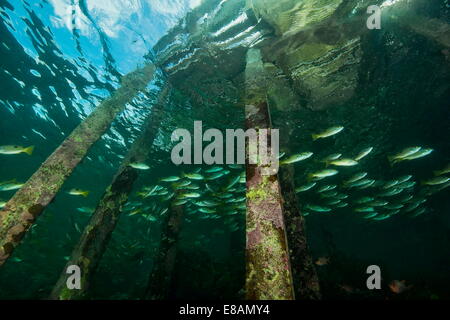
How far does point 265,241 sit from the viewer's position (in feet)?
10.5

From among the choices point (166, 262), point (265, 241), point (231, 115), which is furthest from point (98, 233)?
point (231, 115)

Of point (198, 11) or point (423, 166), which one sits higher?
point (198, 11)

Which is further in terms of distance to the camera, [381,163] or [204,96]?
[381,163]

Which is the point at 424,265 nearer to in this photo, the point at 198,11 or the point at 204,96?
the point at 204,96

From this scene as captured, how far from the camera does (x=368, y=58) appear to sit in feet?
30.2

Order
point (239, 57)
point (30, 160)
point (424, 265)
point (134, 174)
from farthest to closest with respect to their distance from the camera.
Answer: point (424, 265)
point (30, 160)
point (239, 57)
point (134, 174)

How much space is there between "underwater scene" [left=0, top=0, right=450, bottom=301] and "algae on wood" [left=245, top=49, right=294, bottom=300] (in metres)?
0.02

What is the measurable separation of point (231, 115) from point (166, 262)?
7.81 metres

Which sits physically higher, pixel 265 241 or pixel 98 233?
pixel 98 233

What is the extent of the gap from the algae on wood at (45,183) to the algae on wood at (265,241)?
4270 millimetres

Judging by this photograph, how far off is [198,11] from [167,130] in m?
8.21

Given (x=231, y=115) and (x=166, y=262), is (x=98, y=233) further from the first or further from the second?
(x=231, y=115)

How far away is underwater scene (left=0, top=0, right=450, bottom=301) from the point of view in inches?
210
